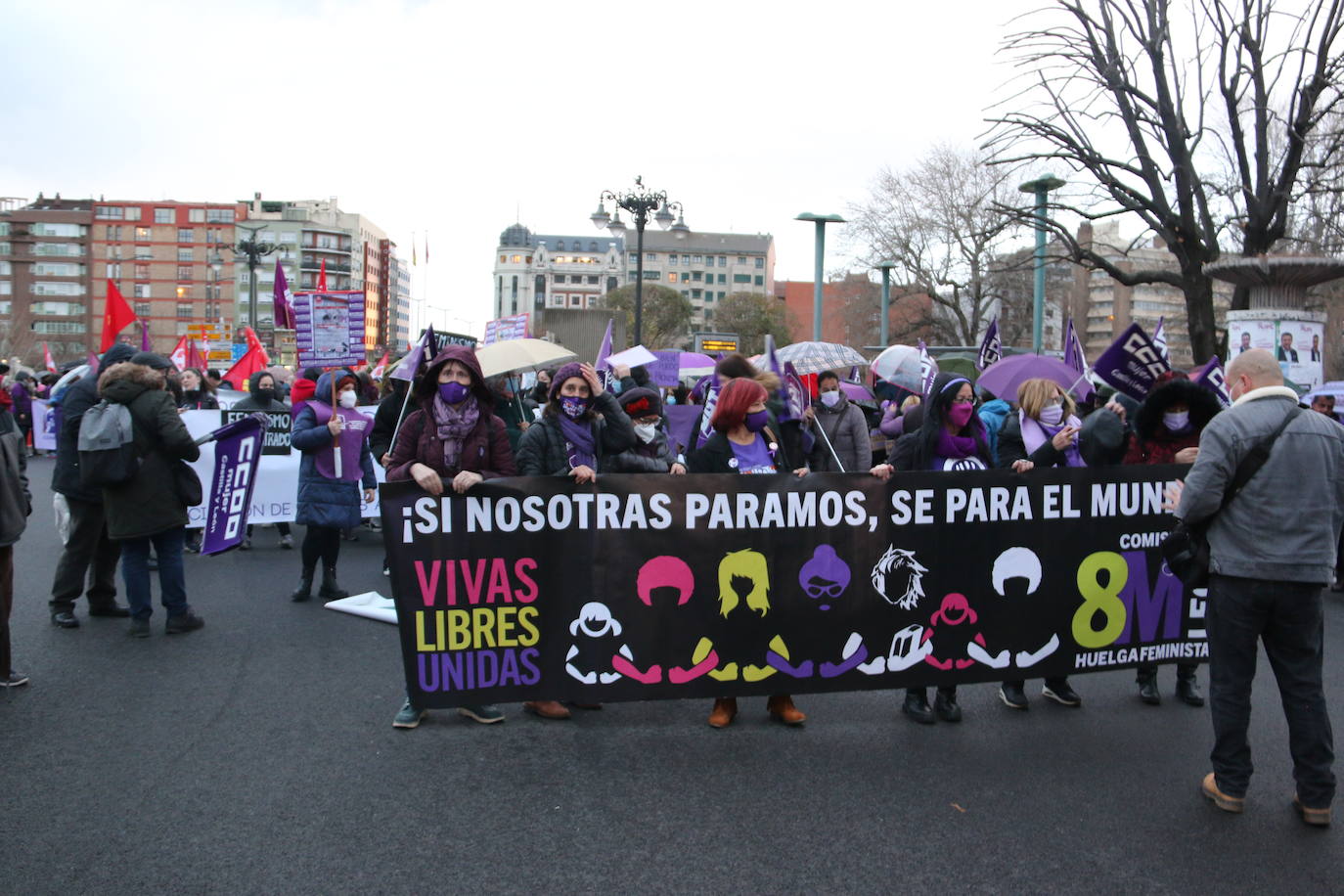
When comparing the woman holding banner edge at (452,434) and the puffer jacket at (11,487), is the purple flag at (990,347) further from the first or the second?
the puffer jacket at (11,487)

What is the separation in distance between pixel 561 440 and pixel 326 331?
5.88 metres

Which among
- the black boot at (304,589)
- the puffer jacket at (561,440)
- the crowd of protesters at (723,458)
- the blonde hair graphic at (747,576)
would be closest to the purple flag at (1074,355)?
the crowd of protesters at (723,458)

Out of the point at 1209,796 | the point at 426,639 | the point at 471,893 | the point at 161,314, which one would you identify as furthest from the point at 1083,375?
the point at 161,314

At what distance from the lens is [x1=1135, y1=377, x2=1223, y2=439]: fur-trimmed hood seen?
18.5 ft

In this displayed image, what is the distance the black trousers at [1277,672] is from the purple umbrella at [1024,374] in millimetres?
3568

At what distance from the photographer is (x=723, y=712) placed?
5.23 m

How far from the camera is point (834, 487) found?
5.02m

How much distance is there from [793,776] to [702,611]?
33.1 inches

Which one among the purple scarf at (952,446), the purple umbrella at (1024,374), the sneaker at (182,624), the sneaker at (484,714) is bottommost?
the sneaker at (484,714)

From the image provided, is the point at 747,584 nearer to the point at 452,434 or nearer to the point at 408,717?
the point at 452,434

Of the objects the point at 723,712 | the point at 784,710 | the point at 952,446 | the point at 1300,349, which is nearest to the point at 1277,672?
the point at 952,446

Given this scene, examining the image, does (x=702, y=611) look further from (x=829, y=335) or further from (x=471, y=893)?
(x=829, y=335)

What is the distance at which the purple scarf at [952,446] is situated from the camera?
19.0ft

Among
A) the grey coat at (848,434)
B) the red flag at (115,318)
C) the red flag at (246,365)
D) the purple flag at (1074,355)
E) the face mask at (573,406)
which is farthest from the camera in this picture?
the red flag at (246,365)
